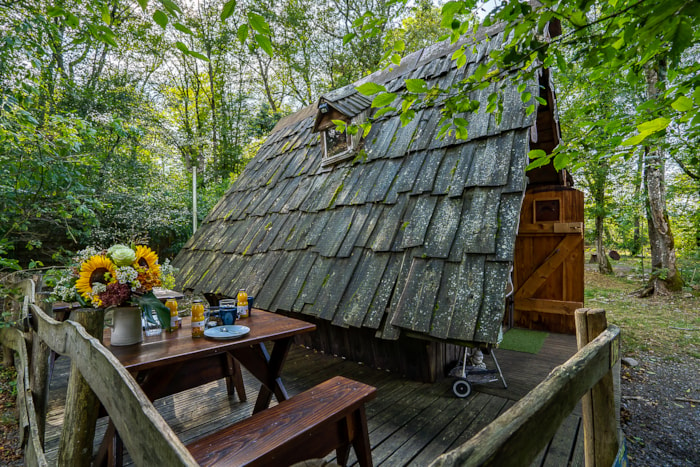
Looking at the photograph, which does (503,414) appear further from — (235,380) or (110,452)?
(235,380)

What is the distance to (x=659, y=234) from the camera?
6.81m

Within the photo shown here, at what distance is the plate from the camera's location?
1.88 m

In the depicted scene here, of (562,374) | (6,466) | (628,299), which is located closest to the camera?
(562,374)

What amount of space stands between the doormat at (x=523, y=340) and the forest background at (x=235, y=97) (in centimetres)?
231

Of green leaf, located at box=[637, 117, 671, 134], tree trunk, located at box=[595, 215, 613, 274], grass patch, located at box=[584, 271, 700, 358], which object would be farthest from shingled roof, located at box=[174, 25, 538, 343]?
tree trunk, located at box=[595, 215, 613, 274]

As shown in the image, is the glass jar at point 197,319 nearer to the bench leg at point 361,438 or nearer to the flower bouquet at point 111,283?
the flower bouquet at point 111,283

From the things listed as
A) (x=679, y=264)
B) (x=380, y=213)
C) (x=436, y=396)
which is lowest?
(x=436, y=396)

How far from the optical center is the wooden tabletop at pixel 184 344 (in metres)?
1.56

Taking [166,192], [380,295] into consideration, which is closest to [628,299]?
[380,295]

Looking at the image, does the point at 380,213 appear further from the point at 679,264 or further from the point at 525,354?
the point at 679,264

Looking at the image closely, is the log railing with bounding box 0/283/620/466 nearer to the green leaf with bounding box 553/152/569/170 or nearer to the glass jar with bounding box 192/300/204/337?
the glass jar with bounding box 192/300/204/337

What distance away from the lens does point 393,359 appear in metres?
3.03

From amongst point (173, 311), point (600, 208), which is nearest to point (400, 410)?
point (173, 311)

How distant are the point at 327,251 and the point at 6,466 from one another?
2823mm
